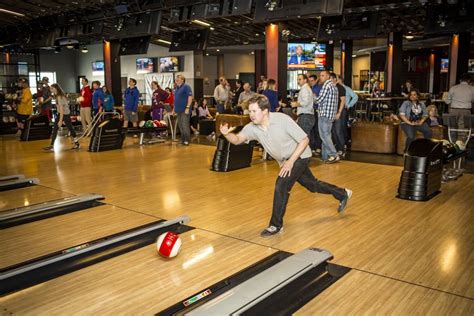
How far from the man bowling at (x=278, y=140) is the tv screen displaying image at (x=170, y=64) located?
2003cm

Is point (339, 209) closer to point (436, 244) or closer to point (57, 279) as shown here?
point (436, 244)

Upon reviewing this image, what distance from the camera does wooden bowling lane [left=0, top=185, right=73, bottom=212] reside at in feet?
18.7

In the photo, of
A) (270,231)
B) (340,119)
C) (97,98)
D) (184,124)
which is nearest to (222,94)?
(184,124)

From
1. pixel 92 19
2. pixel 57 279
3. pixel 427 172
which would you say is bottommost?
pixel 57 279

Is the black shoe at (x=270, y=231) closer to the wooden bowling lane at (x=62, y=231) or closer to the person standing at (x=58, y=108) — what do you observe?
the wooden bowling lane at (x=62, y=231)

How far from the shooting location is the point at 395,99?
1555cm

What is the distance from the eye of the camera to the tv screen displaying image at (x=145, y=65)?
979 inches

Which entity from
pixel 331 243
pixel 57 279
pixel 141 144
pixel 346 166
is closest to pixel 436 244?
pixel 331 243

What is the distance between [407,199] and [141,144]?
7188 mm

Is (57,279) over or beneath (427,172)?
beneath

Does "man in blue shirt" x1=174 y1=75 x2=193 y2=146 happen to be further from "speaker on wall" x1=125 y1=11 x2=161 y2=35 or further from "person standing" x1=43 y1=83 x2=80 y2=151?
"person standing" x1=43 y1=83 x2=80 y2=151

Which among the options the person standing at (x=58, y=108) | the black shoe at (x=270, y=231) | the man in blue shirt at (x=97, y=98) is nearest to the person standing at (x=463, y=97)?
the black shoe at (x=270, y=231)

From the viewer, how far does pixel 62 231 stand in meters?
4.57

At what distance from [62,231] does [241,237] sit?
72.5 inches
